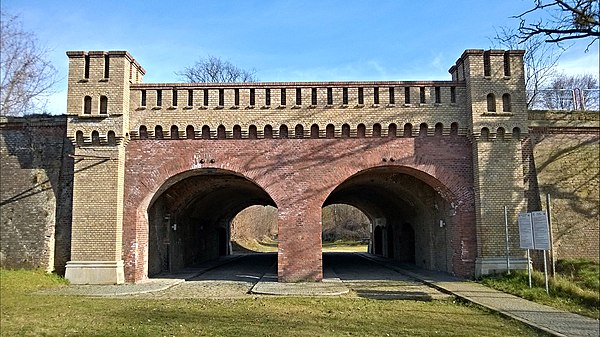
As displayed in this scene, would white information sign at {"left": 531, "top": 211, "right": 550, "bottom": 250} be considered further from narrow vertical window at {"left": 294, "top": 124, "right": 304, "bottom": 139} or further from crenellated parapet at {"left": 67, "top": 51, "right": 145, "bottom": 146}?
crenellated parapet at {"left": 67, "top": 51, "right": 145, "bottom": 146}

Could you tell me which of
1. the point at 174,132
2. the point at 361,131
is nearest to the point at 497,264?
the point at 361,131

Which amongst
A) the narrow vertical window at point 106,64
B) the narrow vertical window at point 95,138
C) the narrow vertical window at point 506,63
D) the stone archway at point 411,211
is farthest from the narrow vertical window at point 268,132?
the narrow vertical window at point 506,63

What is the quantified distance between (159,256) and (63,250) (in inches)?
147

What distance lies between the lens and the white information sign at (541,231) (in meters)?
14.1

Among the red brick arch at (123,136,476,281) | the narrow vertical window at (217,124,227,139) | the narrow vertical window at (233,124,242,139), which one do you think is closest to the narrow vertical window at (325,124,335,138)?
the red brick arch at (123,136,476,281)

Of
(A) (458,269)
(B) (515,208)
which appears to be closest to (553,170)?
(B) (515,208)

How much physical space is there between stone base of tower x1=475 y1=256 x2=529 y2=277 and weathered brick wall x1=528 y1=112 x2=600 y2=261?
60.7 inches

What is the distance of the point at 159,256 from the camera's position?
2106 centimetres

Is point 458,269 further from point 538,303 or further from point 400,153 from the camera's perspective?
point 538,303

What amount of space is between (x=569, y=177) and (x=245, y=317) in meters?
12.9

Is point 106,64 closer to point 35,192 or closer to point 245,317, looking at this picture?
point 35,192

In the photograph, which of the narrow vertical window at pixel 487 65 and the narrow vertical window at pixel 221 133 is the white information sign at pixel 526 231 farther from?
the narrow vertical window at pixel 221 133

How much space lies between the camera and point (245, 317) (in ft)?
36.8

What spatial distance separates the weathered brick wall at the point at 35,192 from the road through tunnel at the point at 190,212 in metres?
2.92
